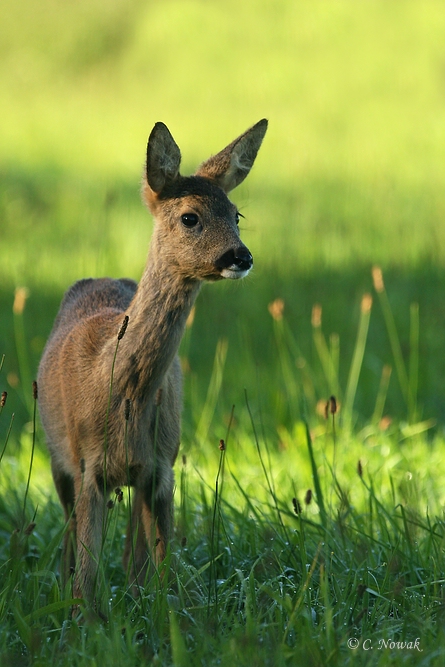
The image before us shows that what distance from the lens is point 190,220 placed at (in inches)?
162

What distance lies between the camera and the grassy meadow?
3486mm

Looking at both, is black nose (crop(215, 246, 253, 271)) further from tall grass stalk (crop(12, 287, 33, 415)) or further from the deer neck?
tall grass stalk (crop(12, 287, 33, 415))

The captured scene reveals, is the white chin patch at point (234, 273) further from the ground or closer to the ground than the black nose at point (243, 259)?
closer to the ground

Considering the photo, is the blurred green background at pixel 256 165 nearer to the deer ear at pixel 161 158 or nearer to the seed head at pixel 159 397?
the seed head at pixel 159 397

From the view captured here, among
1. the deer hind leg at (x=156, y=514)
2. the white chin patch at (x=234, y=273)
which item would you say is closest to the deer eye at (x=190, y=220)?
the white chin patch at (x=234, y=273)

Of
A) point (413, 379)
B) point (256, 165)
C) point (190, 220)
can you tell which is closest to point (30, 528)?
point (190, 220)

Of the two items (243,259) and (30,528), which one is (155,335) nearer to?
(243,259)

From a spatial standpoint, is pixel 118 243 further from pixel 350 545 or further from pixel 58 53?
pixel 58 53

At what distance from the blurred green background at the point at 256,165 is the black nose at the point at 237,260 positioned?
726 mm

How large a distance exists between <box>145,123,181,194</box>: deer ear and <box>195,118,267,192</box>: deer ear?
20cm

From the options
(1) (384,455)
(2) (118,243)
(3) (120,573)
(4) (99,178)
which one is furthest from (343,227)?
(3) (120,573)

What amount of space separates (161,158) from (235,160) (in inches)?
13.9

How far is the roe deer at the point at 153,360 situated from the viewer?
4.04 metres

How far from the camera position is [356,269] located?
9078 millimetres
